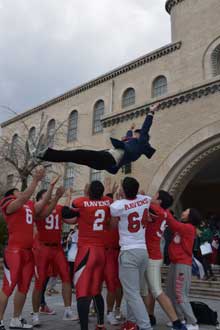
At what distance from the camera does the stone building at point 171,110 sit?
14.6 m

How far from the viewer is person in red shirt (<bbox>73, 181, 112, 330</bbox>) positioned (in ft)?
16.9

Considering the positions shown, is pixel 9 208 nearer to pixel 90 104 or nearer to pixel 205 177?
pixel 205 177

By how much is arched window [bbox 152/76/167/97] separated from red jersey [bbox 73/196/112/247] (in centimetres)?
1923

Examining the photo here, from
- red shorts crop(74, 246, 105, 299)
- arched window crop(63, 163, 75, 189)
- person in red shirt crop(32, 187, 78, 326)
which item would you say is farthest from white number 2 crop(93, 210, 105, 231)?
arched window crop(63, 163, 75, 189)

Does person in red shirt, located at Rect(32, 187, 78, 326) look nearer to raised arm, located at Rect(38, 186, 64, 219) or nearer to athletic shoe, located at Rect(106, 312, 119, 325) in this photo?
raised arm, located at Rect(38, 186, 64, 219)

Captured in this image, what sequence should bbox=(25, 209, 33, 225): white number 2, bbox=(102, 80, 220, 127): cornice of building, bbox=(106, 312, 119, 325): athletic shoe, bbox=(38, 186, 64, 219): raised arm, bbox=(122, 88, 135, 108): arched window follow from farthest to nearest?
bbox=(122, 88, 135, 108): arched window < bbox=(102, 80, 220, 127): cornice of building < bbox=(106, 312, 119, 325): athletic shoe < bbox=(38, 186, 64, 219): raised arm < bbox=(25, 209, 33, 225): white number 2

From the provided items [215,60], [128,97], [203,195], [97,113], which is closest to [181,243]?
[203,195]

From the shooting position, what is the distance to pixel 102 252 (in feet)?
17.6

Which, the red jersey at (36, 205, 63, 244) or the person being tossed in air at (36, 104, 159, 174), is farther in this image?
the red jersey at (36, 205, 63, 244)

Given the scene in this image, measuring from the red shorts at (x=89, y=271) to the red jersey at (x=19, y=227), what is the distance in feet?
3.15

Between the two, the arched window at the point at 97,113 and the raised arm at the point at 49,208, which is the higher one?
the arched window at the point at 97,113

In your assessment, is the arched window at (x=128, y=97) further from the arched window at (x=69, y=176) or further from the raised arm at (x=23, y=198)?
the raised arm at (x=23, y=198)

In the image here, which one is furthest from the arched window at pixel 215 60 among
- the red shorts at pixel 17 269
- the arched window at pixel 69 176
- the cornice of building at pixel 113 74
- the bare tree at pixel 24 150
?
the red shorts at pixel 17 269

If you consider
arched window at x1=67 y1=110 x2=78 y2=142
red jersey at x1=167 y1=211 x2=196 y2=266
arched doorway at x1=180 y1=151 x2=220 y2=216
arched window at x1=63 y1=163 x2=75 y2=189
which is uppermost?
arched window at x1=67 y1=110 x2=78 y2=142
